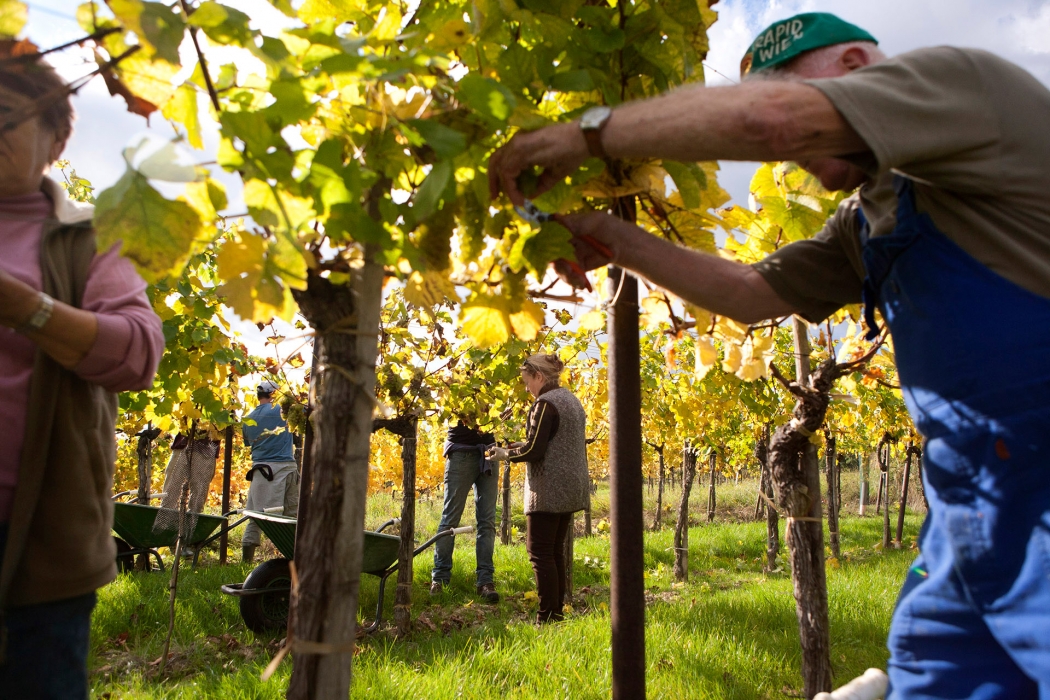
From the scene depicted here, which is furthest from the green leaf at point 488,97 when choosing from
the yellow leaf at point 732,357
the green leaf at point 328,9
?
the yellow leaf at point 732,357

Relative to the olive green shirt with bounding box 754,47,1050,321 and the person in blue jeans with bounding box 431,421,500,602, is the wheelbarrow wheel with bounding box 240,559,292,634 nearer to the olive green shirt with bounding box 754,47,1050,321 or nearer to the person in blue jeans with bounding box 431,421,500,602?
the person in blue jeans with bounding box 431,421,500,602

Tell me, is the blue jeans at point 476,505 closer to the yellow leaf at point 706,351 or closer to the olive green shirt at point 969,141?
the yellow leaf at point 706,351

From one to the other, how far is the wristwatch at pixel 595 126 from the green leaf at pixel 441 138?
24 cm

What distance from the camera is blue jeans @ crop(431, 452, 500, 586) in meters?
5.36

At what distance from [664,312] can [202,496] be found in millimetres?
7221

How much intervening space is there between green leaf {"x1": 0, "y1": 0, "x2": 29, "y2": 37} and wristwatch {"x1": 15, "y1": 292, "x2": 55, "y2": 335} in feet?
1.38

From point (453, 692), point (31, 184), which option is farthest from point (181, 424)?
point (31, 184)

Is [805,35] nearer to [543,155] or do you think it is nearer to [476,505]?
[543,155]

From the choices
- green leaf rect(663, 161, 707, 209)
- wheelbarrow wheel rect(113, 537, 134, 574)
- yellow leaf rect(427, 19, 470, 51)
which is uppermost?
yellow leaf rect(427, 19, 470, 51)

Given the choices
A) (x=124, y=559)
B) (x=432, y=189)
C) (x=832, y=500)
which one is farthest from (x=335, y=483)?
(x=832, y=500)

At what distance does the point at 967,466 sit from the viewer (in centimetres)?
103

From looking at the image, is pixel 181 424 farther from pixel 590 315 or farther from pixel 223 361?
pixel 590 315

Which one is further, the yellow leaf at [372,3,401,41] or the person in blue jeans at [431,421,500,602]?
the person in blue jeans at [431,421,500,602]

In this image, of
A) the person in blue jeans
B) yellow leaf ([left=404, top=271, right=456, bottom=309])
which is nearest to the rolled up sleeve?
yellow leaf ([left=404, top=271, right=456, bottom=309])
